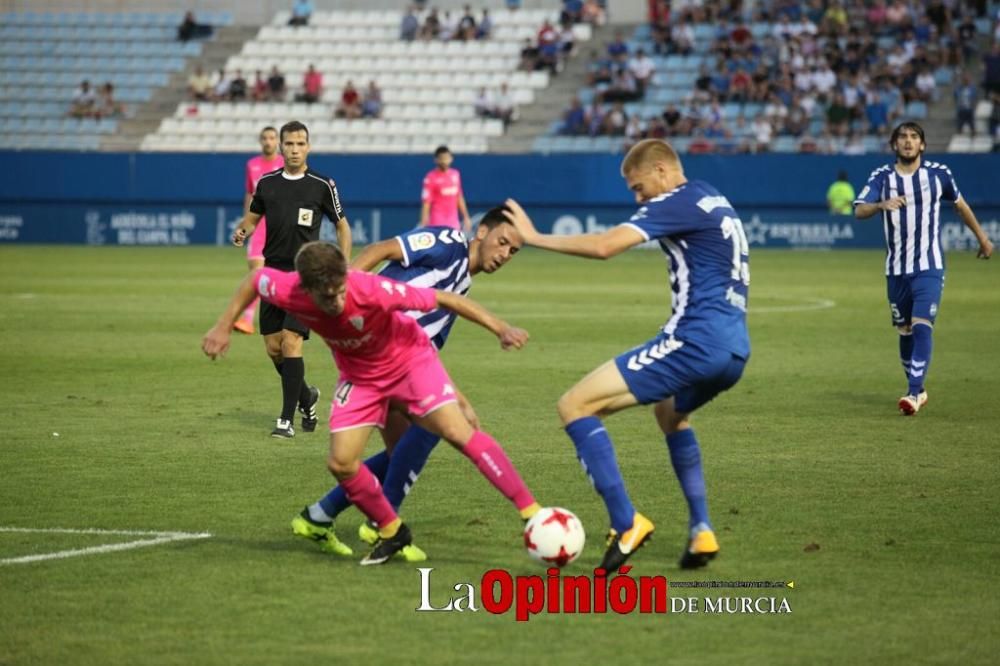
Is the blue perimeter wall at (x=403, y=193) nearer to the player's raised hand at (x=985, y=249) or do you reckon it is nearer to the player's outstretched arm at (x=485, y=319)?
the player's raised hand at (x=985, y=249)

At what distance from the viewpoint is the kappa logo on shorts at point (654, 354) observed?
7.30 m

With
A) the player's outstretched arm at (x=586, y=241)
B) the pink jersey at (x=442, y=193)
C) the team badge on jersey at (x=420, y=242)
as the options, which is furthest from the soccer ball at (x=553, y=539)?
the pink jersey at (x=442, y=193)

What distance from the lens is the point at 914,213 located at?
13703 millimetres

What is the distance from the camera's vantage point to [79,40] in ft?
168

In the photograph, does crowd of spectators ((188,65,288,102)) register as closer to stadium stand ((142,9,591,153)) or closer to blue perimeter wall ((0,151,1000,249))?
stadium stand ((142,9,591,153))

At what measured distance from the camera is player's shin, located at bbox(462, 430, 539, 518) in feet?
24.0

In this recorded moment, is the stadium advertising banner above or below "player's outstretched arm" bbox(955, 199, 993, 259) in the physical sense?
below

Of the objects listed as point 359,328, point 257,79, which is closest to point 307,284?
point 359,328

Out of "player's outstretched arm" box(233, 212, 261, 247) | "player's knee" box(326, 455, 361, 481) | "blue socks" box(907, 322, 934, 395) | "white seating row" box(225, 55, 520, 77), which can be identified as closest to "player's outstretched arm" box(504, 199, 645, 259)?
"player's knee" box(326, 455, 361, 481)

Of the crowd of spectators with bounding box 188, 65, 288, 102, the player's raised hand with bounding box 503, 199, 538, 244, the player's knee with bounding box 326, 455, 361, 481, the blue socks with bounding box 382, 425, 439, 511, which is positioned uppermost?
the player's raised hand with bounding box 503, 199, 538, 244

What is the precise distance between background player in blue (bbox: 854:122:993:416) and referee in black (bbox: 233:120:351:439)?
14.4 feet

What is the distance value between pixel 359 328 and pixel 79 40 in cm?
4669

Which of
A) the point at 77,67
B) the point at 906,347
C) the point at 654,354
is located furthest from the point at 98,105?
the point at 654,354

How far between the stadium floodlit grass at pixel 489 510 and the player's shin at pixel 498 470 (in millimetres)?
292
